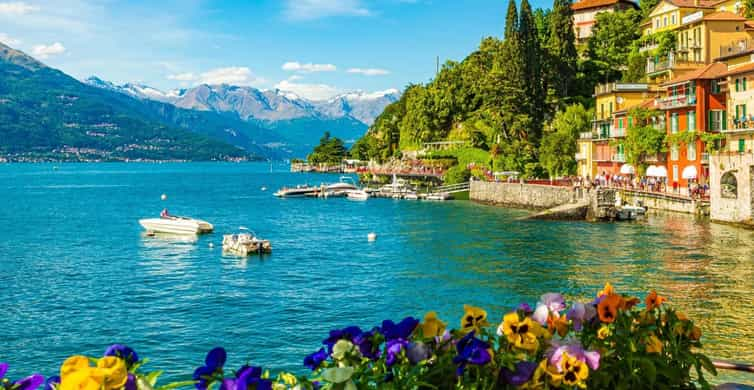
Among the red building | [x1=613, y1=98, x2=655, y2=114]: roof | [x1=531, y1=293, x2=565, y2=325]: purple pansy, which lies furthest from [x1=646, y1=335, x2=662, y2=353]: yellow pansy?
[x1=613, y1=98, x2=655, y2=114]: roof

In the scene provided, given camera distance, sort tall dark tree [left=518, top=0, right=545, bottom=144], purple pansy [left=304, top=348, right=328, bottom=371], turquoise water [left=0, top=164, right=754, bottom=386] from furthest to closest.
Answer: tall dark tree [left=518, top=0, right=545, bottom=144], turquoise water [left=0, top=164, right=754, bottom=386], purple pansy [left=304, top=348, right=328, bottom=371]

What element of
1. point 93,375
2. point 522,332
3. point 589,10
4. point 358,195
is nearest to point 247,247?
point 522,332

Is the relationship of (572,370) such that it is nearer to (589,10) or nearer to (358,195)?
(358,195)

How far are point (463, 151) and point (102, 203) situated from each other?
169 ft

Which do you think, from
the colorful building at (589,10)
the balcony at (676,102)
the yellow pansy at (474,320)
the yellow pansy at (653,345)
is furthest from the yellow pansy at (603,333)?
the colorful building at (589,10)

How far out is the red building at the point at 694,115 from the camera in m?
54.5

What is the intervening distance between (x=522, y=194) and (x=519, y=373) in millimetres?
68826

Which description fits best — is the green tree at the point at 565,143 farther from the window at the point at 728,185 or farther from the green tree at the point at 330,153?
the green tree at the point at 330,153

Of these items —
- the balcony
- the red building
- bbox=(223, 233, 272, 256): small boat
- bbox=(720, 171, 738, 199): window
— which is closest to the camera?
bbox=(223, 233, 272, 256): small boat

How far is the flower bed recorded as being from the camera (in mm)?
4453

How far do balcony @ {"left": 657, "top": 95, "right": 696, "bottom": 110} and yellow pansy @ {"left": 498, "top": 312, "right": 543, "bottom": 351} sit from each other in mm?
56422

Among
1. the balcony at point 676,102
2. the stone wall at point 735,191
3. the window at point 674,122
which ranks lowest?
the stone wall at point 735,191

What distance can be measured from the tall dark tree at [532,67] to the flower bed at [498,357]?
83287 millimetres

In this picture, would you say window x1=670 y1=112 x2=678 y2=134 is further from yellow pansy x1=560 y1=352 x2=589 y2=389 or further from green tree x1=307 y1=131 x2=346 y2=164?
green tree x1=307 y1=131 x2=346 y2=164
